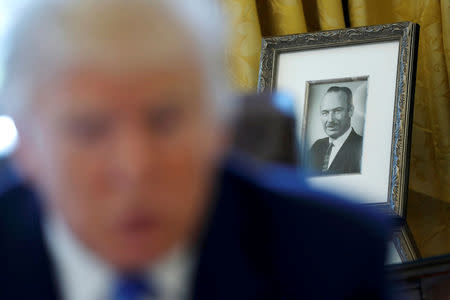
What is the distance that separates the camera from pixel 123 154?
0.30 metres

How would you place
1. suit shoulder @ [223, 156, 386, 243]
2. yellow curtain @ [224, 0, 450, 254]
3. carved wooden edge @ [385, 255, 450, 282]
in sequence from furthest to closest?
yellow curtain @ [224, 0, 450, 254] → carved wooden edge @ [385, 255, 450, 282] → suit shoulder @ [223, 156, 386, 243]

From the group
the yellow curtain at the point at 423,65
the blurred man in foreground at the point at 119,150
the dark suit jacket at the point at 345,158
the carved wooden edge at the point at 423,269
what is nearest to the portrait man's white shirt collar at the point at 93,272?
the blurred man in foreground at the point at 119,150

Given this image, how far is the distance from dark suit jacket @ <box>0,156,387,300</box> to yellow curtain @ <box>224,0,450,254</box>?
4.75ft

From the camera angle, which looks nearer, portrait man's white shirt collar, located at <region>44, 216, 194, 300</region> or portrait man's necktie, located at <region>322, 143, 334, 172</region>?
portrait man's white shirt collar, located at <region>44, 216, 194, 300</region>

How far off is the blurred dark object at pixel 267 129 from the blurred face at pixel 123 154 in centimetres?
7

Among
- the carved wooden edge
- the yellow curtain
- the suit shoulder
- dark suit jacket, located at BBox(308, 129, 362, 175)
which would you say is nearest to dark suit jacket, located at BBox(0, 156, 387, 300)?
the suit shoulder

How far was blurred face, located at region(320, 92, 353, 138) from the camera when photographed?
1.69m

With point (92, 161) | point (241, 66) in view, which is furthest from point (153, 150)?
point (241, 66)

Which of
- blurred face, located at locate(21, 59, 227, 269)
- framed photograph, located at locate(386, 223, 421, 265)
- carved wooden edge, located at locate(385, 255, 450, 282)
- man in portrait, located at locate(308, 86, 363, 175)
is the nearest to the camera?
blurred face, located at locate(21, 59, 227, 269)

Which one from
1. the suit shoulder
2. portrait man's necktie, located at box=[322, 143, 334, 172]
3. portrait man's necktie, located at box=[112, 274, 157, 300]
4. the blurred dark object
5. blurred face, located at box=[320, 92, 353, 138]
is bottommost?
portrait man's necktie, located at box=[112, 274, 157, 300]

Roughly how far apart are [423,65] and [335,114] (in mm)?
362

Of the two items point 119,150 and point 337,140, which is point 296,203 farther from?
point 337,140

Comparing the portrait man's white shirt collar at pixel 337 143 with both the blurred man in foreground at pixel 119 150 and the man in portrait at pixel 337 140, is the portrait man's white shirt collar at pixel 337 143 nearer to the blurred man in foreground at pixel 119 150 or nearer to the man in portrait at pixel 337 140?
the man in portrait at pixel 337 140

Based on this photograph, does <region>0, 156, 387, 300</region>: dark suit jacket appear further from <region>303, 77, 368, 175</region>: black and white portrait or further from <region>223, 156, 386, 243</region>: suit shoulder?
<region>303, 77, 368, 175</region>: black and white portrait
